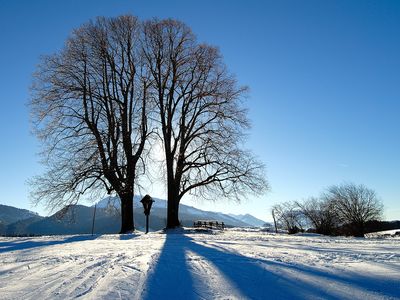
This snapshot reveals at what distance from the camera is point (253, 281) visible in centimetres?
443

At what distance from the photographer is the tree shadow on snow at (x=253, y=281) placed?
3.87 m

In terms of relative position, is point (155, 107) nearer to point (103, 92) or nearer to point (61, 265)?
point (103, 92)

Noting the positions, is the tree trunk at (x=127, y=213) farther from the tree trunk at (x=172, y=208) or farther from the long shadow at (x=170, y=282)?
the long shadow at (x=170, y=282)

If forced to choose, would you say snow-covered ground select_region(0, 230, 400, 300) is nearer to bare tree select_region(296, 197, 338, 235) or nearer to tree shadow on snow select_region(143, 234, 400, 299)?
tree shadow on snow select_region(143, 234, 400, 299)

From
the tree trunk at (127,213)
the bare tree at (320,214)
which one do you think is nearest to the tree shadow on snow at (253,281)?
the tree trunk at (127,213)

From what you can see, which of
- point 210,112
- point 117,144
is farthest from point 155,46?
point 117,144

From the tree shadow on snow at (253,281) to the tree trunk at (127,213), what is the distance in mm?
16248

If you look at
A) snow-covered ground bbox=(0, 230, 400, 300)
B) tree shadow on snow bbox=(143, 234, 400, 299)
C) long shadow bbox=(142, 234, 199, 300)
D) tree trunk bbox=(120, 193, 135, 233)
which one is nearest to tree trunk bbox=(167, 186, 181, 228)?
A: tree trunk bbox=(120, 193, 135, 233)

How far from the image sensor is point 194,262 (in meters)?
5.71

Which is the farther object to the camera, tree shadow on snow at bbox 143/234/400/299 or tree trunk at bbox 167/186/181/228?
tree trunk at bbox 167/186/181/228

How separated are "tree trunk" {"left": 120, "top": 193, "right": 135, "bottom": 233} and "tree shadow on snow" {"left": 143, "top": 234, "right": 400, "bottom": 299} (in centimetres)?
1625

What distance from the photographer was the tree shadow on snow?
3.87m

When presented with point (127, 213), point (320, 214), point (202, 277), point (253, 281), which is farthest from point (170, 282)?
point (320, 214)

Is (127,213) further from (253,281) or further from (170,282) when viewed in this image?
(253,281)
